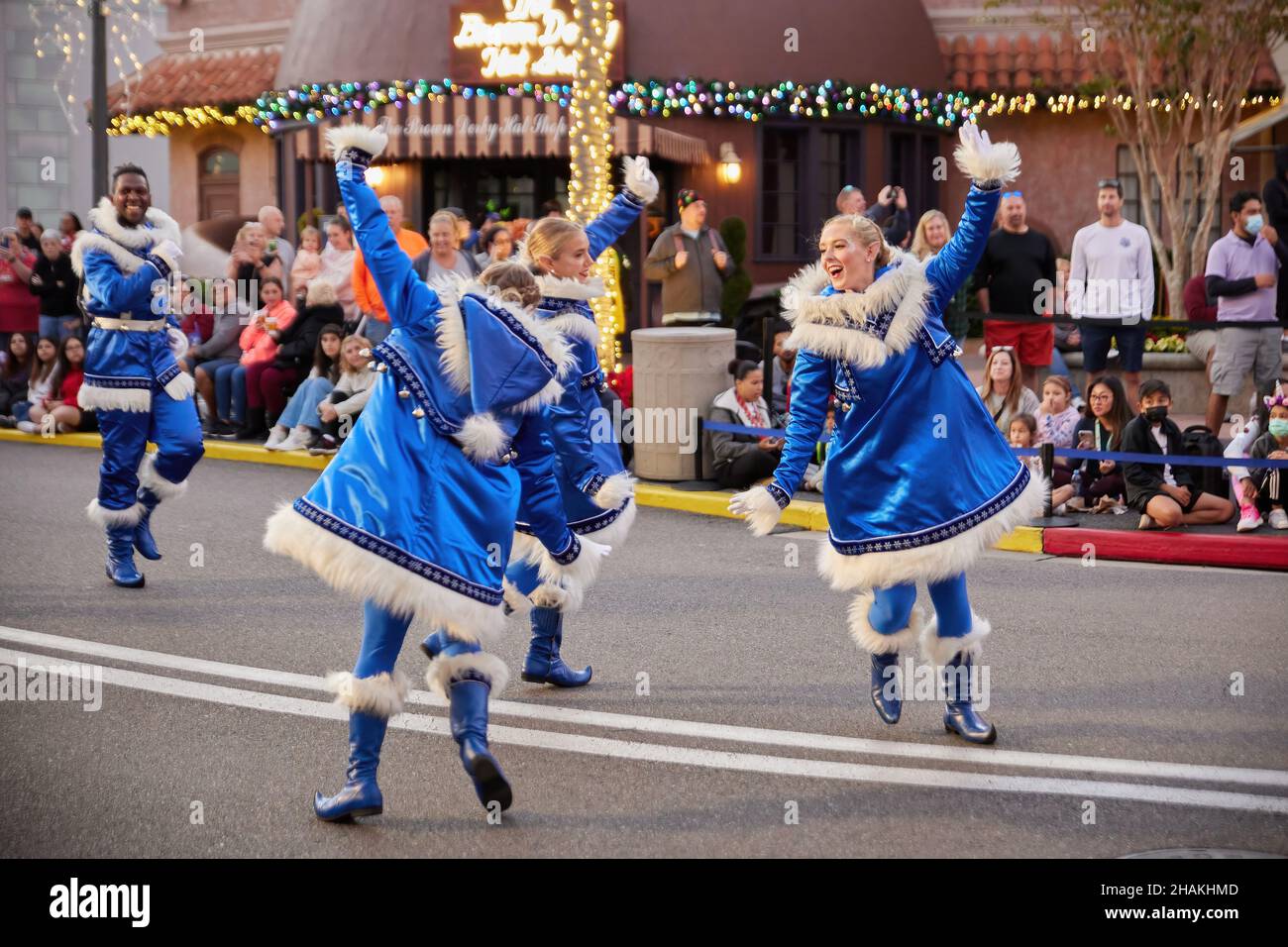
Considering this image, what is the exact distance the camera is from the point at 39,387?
16.2 meters

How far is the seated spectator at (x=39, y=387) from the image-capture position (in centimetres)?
1612

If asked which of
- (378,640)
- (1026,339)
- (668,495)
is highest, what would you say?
(1026,339)

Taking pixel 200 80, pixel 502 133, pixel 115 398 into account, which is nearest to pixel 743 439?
pixel 115 398

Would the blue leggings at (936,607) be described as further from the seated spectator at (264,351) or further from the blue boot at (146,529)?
the seated spectator at (264,351)

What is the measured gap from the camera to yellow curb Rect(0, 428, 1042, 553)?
10.3m

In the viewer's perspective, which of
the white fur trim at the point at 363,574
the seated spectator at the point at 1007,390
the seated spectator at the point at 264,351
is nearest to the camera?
the white fur trim at the point at 363,574

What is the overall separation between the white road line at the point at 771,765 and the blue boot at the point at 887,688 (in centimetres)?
52

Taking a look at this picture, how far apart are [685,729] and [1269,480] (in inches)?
214

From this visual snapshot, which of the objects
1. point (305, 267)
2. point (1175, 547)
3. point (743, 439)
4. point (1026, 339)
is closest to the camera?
point (1175, 547)

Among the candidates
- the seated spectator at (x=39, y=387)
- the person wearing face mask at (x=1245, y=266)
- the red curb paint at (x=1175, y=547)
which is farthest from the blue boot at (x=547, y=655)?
the seated spectator at (x=39, y=387)

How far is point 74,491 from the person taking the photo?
12.6 meters

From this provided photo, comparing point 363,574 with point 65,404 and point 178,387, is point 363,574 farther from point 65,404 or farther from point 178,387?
point 65,404

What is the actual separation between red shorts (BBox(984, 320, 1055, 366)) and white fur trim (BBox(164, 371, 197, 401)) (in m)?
5.98
